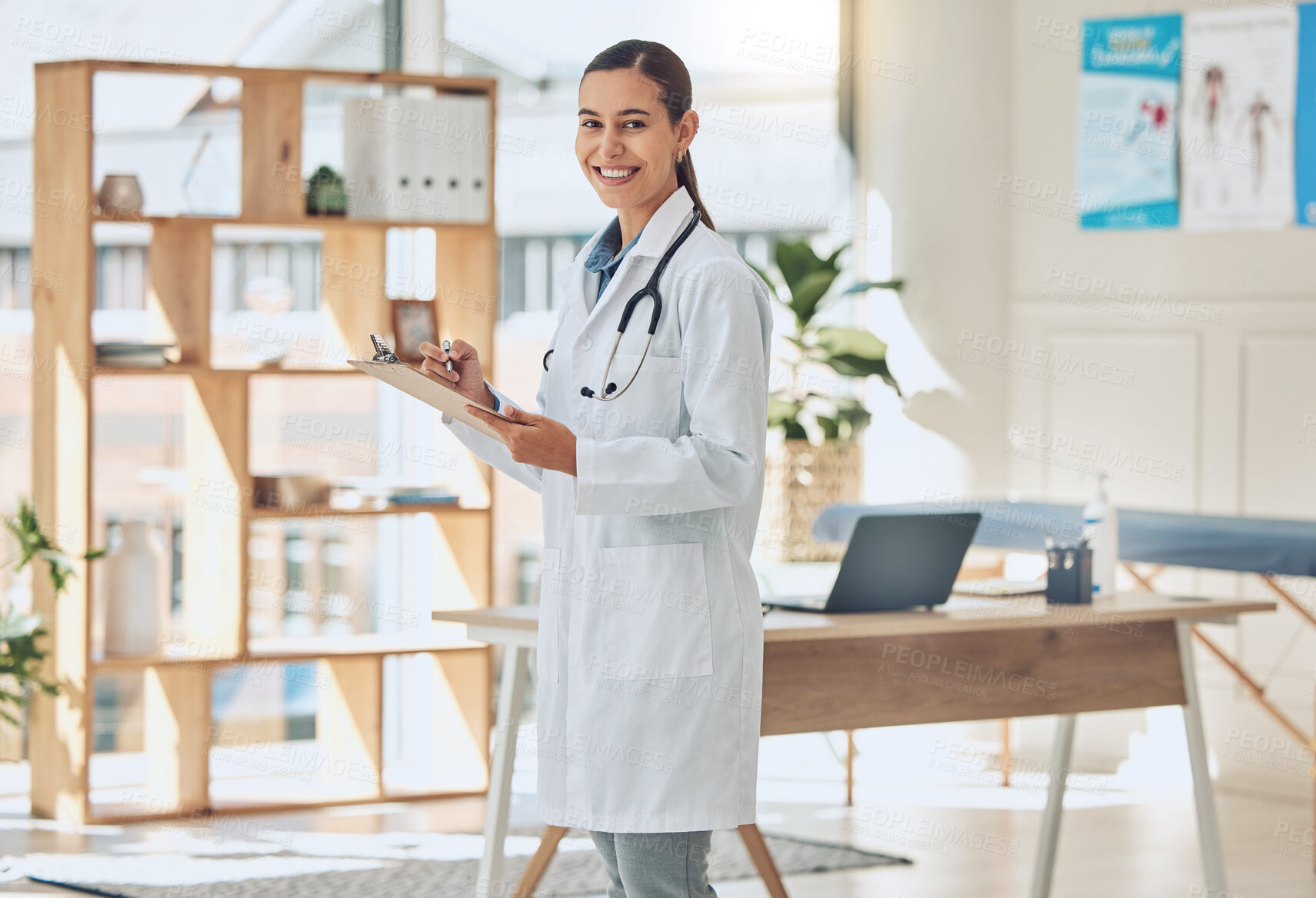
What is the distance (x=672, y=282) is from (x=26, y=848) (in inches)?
106

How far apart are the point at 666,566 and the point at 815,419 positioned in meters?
3.21

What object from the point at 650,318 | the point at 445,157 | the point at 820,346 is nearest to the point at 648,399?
the point at 650,318

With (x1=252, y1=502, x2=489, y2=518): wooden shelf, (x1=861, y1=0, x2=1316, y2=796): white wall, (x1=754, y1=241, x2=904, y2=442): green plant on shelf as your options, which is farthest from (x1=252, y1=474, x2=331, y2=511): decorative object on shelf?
(x1=861, y1=0, x2=1316, y2=796): white wall

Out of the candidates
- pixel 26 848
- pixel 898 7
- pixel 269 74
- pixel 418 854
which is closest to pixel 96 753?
pixel 26 848

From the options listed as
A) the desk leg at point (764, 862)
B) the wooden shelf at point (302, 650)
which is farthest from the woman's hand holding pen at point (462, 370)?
the wooden shelf at point (302, 650)

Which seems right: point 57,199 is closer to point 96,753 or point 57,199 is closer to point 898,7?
point 96,753

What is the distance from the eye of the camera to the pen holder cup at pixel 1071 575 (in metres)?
2.94

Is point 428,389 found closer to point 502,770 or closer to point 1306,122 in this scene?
point 502,770

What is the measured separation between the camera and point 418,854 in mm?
3857

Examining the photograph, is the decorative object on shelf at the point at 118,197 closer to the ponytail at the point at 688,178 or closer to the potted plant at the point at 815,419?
the potted plant at the point at 815,419

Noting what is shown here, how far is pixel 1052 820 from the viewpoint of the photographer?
3.21 m

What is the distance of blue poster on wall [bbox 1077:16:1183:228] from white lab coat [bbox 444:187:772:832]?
318cm

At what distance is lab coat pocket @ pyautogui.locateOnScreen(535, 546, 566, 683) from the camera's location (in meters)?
2.00

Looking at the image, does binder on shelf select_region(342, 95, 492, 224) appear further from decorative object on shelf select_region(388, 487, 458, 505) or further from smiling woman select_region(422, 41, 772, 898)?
smiling woman select_region(422, 41, 772, 898)
